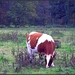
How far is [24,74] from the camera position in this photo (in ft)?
29.2

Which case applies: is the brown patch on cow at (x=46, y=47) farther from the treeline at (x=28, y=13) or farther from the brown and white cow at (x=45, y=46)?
the treeline at (x=28, y=13)

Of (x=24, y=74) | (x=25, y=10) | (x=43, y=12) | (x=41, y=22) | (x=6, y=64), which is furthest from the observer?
(x=43, y=12)

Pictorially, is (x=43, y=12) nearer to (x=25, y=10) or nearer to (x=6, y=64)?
(x=25, y=10)

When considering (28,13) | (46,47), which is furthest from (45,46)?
(28,13)

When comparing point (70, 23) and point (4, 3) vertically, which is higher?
point (4, 3)

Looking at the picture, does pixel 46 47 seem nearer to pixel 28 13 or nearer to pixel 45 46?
pixel 45 46

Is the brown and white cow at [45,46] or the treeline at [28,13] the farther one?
the treeline at [28,13]

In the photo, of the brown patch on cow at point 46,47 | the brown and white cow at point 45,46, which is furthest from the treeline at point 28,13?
the brown patch on cow at point 46,47

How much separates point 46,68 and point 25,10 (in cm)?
3296

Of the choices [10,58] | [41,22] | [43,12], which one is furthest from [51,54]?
[43,12]

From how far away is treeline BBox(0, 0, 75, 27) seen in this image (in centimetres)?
4182

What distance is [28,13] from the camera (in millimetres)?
42344

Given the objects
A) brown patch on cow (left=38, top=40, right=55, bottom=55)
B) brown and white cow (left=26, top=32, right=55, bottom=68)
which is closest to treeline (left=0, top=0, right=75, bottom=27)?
brown and white cow (left=26, top=32, right=55, bottom=68)

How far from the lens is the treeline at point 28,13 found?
41816 mm
